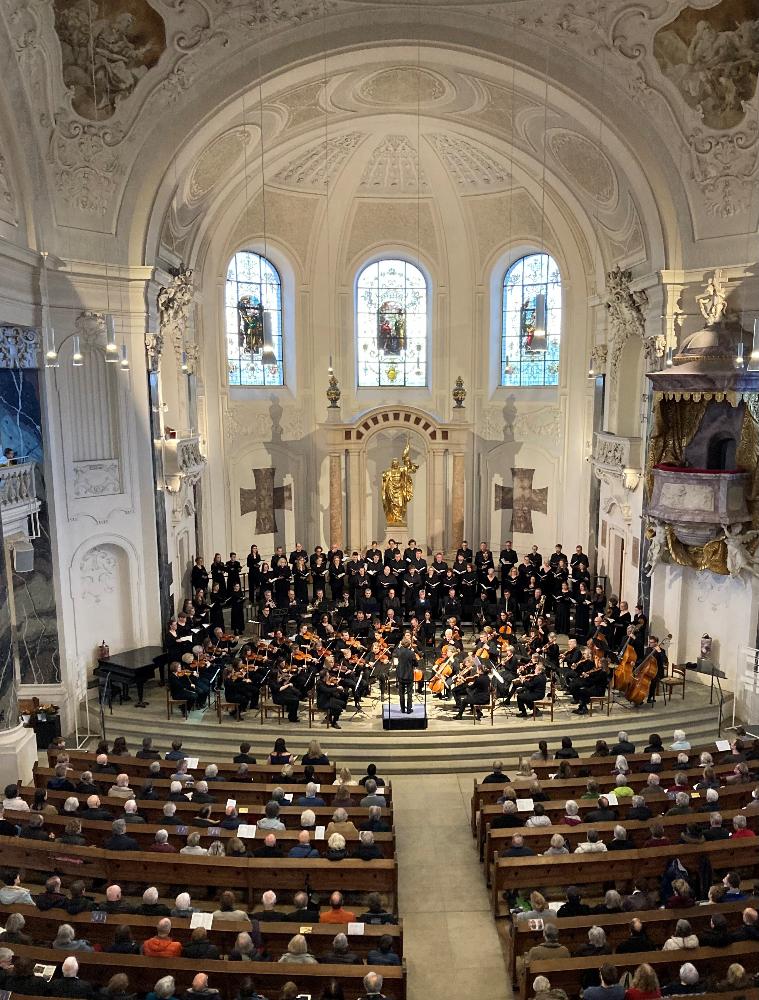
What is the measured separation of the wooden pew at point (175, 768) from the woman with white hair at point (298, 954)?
12.9ft

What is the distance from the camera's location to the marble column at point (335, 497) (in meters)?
22.0

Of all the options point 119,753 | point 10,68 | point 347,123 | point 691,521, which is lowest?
point 119,753

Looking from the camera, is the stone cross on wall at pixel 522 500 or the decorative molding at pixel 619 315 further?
the stone cross on wall at pixel 522 500

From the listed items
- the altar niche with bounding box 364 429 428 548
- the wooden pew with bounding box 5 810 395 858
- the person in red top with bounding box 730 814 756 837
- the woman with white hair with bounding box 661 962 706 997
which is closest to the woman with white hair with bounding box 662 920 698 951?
the woman with white hair with bounding box 661 962 706 997

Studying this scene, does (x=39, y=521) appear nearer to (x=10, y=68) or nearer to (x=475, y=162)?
(x=10, y=68)

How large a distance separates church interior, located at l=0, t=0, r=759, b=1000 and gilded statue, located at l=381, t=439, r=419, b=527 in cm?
13

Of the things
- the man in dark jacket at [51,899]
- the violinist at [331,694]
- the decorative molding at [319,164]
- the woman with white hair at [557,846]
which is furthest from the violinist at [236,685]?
the decorative molding at [319,164]

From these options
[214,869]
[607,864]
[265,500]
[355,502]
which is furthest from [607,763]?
[265,500]

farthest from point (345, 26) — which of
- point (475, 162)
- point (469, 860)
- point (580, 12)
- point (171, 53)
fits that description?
point (469, 860)

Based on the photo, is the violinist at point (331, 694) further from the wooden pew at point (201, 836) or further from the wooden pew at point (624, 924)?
the wooden pew at point (624, 924)

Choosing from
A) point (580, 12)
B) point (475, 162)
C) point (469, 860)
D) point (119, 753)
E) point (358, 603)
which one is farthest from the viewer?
point (475, 162)

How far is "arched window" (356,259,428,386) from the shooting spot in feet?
75.9

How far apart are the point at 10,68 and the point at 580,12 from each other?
362 inches

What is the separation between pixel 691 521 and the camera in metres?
14.2
